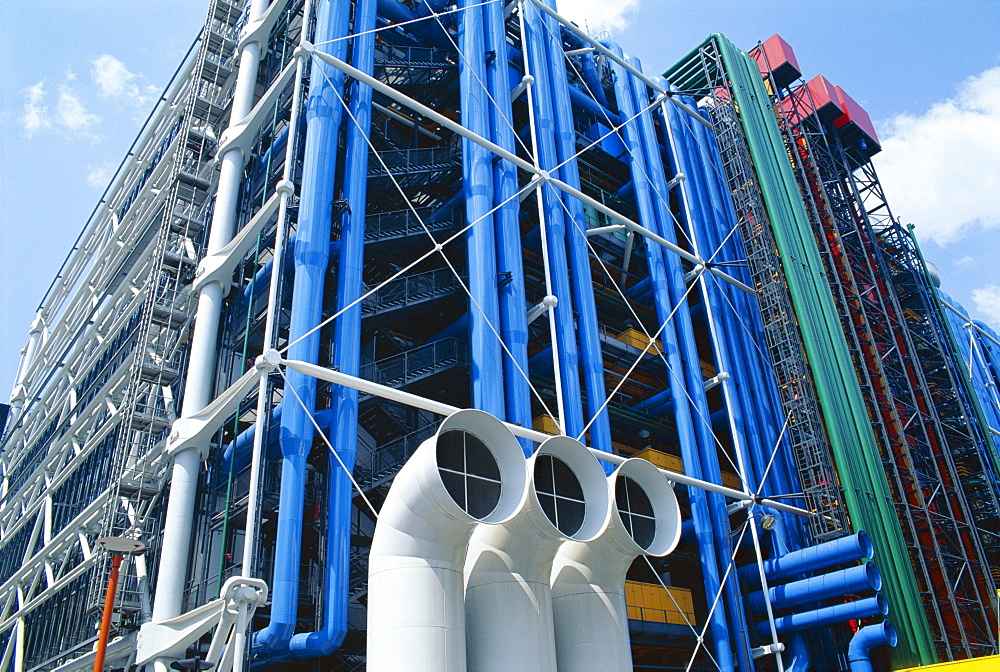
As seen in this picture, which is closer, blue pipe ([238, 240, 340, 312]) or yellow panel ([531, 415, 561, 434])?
blue pipe ([238, 240, 340, 312])

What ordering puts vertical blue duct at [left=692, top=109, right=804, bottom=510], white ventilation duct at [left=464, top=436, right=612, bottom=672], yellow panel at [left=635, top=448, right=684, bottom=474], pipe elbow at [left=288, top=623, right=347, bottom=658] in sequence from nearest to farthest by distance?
white ventilation duct at [left=464, top=436, right=612, bottom=672] → pipe elbow at [left=288, top=623, right=347, bottom=658] → yellow panel at [left=635, top=448, right=684, bottom=474] → vertical blue duct at [left=692, top=109, right=804, bottom=510]

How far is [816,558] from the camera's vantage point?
2262cm

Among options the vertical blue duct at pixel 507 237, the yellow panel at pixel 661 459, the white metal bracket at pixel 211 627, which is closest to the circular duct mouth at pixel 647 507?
the vertical blue duct at pixel 507 237

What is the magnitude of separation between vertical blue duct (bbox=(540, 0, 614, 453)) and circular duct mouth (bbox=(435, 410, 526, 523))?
774cm

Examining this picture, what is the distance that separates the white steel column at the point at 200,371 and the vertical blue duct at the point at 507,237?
787 centimetres

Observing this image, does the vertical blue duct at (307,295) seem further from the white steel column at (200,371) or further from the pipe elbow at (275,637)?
the white steel column at (200,371)

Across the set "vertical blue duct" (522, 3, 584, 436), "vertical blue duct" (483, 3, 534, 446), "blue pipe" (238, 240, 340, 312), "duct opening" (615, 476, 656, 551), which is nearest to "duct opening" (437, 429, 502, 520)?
"duct opening" (615, 476, 656, 551)

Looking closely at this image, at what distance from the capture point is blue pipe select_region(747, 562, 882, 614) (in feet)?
69.8

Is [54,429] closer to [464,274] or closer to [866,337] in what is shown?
[464,274]

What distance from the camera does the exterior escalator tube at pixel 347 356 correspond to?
639 inches

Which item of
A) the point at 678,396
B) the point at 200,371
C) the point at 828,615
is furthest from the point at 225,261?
the point at 828,615

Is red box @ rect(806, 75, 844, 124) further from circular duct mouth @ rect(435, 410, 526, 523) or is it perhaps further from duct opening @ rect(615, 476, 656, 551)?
circular duct mouth @ rect(435, 410, 526, 523)

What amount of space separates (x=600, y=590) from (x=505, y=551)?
2504 millimetres

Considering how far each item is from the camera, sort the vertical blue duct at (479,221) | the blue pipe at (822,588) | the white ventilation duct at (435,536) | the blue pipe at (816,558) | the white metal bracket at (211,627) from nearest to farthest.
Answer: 1. the white ventilation duct at (435,536)
2. the white metal bracket at (211,627)
3. the vertical blue duct at (479,221)
4. the blue pipe at (822,588)
5. the blue pipe at (816,558)
